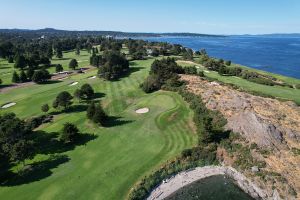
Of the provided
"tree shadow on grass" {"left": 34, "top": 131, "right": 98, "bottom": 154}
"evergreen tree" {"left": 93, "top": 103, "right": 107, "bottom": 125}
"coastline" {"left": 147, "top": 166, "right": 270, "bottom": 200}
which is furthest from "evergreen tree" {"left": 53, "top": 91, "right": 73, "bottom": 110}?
"coastline" {"left": 147, "top": 166, "right": 270, "bottom": 200}

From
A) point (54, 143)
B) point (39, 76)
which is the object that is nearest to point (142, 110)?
point (54, 143)

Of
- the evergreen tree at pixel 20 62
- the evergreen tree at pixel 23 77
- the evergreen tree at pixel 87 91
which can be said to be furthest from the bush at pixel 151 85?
the evergreen tree at pixel 20 62

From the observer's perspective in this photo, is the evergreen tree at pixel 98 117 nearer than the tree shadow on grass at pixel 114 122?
Yes

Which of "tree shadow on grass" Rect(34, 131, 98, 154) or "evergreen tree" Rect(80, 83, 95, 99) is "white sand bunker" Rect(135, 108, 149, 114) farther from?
"evergreen tree" Rect(80, 83, 95, 99)

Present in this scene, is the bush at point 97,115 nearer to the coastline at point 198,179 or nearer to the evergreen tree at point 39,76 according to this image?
the coastline at point 198,179

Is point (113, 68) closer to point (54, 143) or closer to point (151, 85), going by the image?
point (151, 85)

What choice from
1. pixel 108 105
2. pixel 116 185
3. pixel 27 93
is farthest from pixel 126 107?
pixel 27 93
